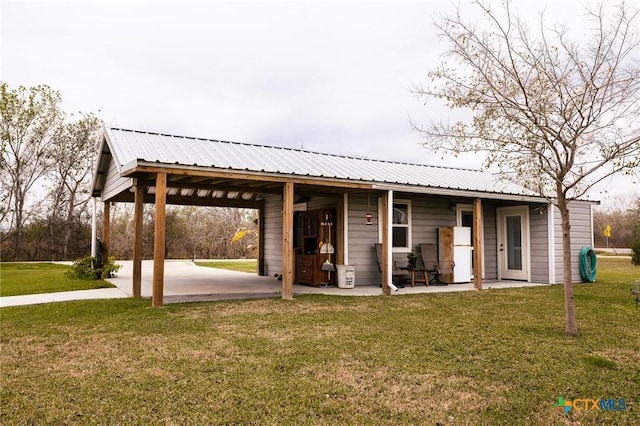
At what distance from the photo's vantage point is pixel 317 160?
10039 millimetres

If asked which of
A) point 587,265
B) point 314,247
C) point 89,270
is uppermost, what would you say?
point 314,247

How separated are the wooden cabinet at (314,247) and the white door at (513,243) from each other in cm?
496

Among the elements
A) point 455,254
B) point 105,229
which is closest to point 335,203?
point 455,254

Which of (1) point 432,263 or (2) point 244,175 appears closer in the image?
(2) point 244,175

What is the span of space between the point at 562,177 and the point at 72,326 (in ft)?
19.9

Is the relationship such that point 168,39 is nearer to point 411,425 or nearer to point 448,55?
point 448,55

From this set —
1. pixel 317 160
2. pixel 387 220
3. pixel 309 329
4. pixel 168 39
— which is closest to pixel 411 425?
pixel 309 329

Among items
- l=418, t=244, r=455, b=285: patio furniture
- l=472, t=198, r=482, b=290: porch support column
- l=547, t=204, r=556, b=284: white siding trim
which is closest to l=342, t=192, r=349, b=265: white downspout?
l=418, t=244, r=455, b=285: patio furniture

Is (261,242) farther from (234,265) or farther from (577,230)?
(577,230)

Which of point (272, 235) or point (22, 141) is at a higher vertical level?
point (22, 141)

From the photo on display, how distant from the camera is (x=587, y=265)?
11500 millimetres

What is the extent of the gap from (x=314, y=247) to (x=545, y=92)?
652cm

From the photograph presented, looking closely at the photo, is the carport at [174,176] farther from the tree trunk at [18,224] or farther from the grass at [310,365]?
the tree trunk at [18,224]

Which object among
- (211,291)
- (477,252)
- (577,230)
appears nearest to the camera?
(211,291)
